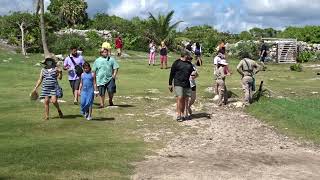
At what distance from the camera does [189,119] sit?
15.0 m

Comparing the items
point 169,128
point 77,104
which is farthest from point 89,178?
point 77,104

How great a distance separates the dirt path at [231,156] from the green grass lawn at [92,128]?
1.55 ft

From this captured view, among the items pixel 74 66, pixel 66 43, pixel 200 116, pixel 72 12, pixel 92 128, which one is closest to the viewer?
pixel 92 128

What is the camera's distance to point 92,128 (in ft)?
43.1

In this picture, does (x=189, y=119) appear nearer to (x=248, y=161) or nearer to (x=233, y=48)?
(x=248, y=161)

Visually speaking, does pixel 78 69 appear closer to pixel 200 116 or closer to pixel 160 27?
pixel 200 116

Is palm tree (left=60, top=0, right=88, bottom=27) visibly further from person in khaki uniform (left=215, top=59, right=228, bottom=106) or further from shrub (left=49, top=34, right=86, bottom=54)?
person in khaki uniform (left=215, top=59, right=228, bottom=106)

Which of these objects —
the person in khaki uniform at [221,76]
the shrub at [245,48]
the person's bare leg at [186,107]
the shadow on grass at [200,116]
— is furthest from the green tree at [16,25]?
the person's bare leg at [186,107]

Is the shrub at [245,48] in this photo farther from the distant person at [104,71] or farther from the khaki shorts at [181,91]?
the khaki shorts at [181,91]

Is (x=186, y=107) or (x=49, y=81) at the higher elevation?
(x=49, y=81)

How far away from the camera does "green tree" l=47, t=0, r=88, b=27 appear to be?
65.2 meters

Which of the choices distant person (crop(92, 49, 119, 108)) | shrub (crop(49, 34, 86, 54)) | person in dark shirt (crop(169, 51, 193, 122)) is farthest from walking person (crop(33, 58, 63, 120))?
shrub (crop(49, 34, 86, 54))

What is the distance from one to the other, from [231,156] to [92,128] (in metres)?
3.82

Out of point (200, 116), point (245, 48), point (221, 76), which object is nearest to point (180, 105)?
point (200, 116)
